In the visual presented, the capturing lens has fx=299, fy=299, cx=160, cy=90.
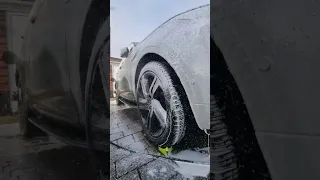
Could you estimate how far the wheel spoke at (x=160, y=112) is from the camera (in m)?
1.95

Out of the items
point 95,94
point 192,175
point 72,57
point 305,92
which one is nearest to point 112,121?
point 95,94

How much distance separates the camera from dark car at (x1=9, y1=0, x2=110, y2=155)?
2.13 m

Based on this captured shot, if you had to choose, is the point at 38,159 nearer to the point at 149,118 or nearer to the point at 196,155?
the point at 149,118

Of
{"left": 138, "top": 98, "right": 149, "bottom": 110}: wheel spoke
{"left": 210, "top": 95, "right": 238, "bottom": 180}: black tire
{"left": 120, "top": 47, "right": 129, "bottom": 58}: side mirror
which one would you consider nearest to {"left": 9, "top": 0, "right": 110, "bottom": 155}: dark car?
{"left": 120, "top": 47, "right": 129, "bottom": 58}: side mirror

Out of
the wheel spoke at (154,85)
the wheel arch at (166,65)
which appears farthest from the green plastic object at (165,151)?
the wheel spoke at (154,85)

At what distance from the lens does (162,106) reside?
6.42 ft

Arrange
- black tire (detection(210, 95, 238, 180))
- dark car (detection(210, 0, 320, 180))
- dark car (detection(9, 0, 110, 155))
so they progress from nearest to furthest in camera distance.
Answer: dark car (detection(210, 0, 320, 180))
black tire (detection(210, 95, 238, 180))
dark car (detection(9, 0, 110, 155))

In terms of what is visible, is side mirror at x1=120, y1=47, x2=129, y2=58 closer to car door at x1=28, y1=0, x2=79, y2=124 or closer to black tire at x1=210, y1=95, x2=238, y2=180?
car door at x1=28, y1=0, x2=79, y2=124

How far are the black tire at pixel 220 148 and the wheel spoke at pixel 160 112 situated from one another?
1.05ft

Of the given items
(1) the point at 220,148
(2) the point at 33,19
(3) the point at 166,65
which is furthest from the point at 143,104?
(2) the point at 33,19

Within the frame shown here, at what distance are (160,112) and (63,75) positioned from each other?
0.79m

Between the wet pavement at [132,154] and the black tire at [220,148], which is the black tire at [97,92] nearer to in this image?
the wet pavement at [132,154]

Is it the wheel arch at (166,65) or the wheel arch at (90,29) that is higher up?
the wheel arch at (90,29)

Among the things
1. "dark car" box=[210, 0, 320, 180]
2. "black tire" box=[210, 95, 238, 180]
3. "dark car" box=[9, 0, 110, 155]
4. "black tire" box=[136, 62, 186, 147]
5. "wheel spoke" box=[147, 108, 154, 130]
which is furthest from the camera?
"dark car" box=[9, 0, 110, 155]
